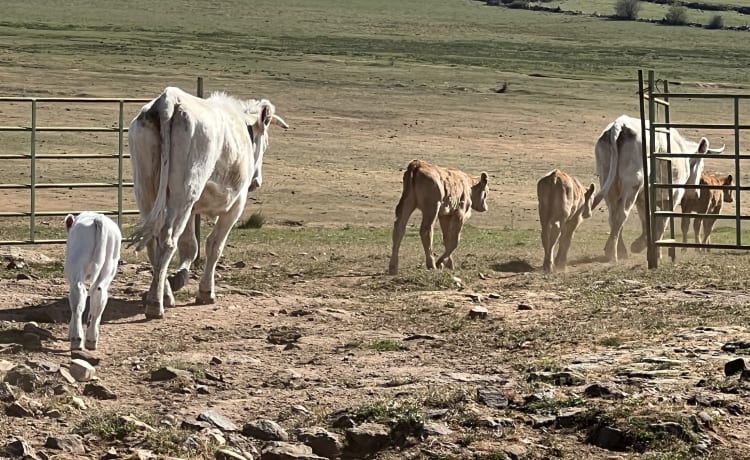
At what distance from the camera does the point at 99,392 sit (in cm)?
905

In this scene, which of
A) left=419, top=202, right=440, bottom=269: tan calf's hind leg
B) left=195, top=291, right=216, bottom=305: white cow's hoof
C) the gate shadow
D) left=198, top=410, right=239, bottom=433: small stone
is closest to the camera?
left=198, top=410, right=239, bottom=433: small stone

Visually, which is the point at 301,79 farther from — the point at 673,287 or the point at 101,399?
the point at 101,399

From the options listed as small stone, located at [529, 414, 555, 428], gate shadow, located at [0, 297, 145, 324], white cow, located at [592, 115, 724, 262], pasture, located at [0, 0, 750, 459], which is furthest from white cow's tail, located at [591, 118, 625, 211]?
small stone, located at [529, 414, 555, 428]

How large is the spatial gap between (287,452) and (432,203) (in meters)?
8.76

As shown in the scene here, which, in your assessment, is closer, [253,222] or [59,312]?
[59,312]

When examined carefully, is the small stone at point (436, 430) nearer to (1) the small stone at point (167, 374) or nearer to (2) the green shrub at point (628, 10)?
(1) the small stone at point (167, 374)

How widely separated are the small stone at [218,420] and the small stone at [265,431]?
88 mm

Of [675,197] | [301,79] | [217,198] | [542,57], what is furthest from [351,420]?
[542,57]

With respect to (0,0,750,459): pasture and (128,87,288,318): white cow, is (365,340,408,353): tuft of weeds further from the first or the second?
(128,87,288,318): white cow

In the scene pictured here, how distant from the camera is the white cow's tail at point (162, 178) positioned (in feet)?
38.3

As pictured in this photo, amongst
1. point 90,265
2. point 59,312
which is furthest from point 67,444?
point 59,312

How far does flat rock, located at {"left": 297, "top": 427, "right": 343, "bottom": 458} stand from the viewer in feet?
26.4

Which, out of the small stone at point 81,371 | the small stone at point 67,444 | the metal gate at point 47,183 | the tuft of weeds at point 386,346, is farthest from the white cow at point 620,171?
the small stone at point 67,444

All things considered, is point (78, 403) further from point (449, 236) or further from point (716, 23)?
point (716, 23)
